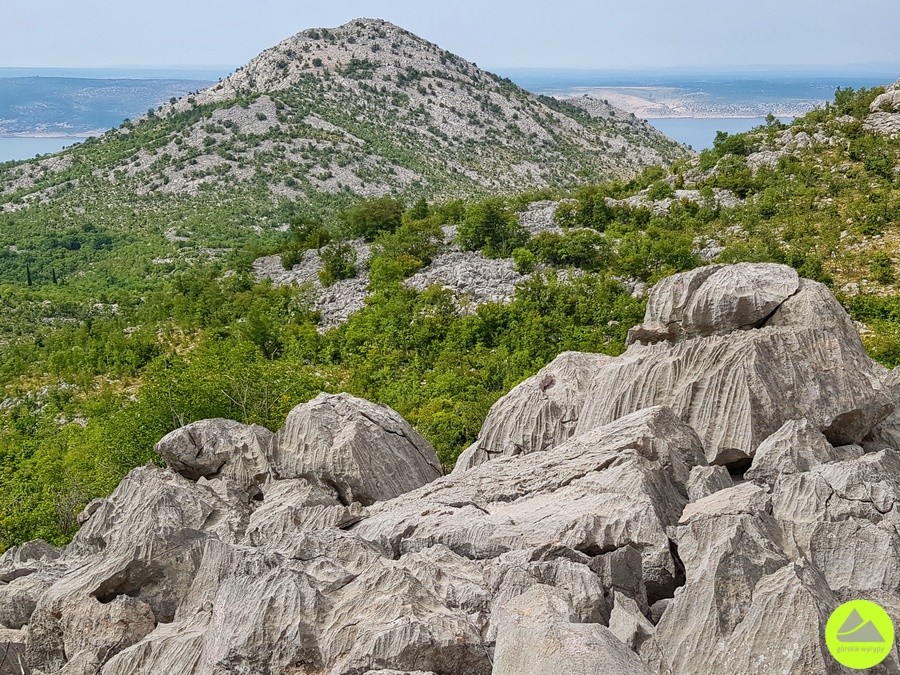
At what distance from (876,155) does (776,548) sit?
3753 centimetres

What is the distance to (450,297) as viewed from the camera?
34688mm

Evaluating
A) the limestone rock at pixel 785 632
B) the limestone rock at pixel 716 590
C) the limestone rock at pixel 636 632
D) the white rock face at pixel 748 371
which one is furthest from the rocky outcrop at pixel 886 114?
the limestone rock at pixel 636 632

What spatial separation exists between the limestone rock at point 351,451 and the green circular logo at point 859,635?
9.11 meters

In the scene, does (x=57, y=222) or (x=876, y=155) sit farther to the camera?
(x=57, y=222)

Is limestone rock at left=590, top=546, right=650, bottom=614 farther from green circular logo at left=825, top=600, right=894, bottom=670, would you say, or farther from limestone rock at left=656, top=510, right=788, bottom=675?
green circular logo at left=825, top=600, right=894, bottom=670

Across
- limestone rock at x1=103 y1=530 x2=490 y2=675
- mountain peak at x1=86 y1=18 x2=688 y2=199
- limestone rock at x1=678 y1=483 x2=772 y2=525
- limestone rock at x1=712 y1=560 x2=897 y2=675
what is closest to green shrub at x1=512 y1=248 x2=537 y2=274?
limestone rock at x1=678 y1=483 x2=772 y2=525

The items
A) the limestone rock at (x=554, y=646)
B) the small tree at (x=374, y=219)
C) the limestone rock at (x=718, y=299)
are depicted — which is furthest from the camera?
the small tree at (x=374, y=219)

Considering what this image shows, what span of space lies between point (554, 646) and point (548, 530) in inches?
122

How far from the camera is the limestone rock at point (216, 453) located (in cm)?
1569

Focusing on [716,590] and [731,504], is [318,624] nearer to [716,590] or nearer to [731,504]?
[716,590]

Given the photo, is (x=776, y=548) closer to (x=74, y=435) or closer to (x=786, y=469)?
(x=786, y=469)

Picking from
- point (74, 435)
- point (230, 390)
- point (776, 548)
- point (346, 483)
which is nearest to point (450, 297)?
point (230, 390)

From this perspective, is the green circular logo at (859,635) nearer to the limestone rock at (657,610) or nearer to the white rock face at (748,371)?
the limestone rock at (657,610)

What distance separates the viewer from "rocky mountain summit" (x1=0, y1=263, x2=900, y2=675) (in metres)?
8.43
